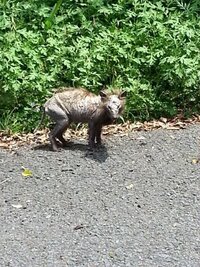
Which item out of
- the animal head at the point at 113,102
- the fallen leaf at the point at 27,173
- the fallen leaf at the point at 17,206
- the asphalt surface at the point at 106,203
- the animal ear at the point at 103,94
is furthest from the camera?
the animal ear at the point at 103,94

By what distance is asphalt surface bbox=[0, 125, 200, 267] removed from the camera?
6.22 meters

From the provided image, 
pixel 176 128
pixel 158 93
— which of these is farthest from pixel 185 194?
pixel 158 93

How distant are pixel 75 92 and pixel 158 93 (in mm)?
1493

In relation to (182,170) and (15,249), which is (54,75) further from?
(15,249)

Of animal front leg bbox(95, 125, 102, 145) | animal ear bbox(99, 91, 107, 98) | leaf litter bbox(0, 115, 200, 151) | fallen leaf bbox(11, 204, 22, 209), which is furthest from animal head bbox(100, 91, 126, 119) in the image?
fallen leaf bbox(11, 204, 22, 209)

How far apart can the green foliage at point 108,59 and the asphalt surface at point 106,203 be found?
2.43ft

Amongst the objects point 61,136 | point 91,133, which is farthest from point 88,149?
point 61,136

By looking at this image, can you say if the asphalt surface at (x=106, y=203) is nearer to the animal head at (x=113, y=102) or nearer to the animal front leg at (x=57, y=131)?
the animal front leg at (x=57, y=131)

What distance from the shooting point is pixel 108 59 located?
30.7 ft

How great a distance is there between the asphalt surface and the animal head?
46 centimetres

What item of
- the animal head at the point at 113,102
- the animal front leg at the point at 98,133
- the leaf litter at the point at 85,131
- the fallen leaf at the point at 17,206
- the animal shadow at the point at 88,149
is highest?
the animal head at the point at 113,102

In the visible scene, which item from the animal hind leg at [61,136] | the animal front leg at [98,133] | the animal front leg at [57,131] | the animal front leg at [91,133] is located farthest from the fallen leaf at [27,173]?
the animal front leg at [98,133]

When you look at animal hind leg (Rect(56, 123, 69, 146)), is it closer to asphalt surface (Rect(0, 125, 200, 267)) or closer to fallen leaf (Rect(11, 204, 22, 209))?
asphalt surface (Rect(0, 125, 200, 267))

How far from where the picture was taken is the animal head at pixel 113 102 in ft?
26.0
